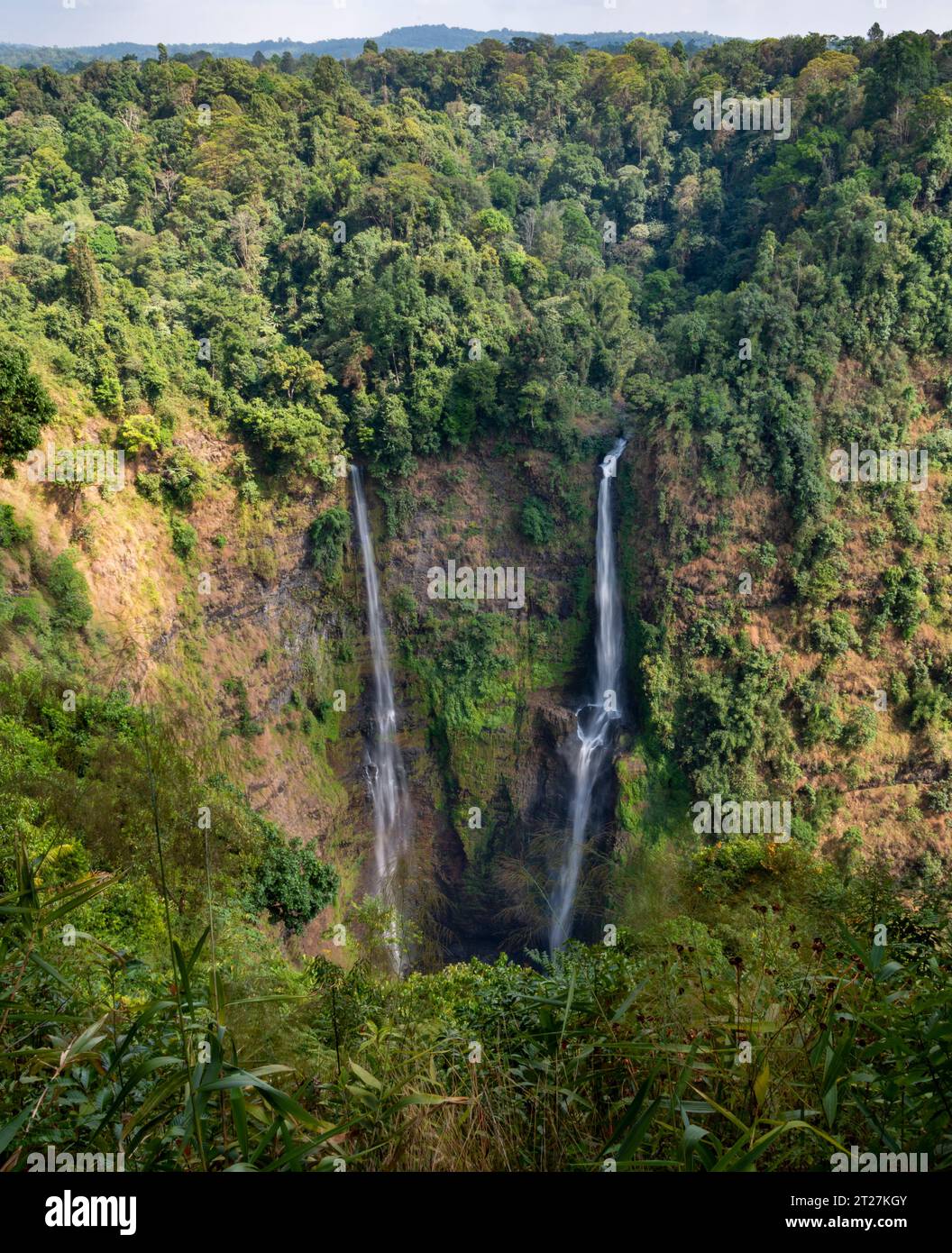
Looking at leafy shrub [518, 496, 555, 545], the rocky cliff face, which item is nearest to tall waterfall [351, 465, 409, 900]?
the rocky cliff face

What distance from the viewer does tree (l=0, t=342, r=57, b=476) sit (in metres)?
14.6

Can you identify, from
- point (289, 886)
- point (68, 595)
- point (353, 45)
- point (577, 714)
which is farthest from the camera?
point (353, 45)

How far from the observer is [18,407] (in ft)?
48.6

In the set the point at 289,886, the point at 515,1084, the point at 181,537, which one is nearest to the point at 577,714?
the point at 289,886

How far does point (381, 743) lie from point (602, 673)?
6.06 metres

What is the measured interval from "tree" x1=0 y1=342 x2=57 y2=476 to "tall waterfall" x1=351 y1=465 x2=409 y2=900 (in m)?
9.88

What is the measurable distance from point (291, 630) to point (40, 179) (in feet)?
52.7

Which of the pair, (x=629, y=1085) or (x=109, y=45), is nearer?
(x=629, y=1085)

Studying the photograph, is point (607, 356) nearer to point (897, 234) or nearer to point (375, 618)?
point (897, 234)

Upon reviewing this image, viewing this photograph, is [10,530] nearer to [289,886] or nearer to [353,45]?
[289,886]

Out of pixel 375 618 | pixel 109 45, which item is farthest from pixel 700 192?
pixel 109 45

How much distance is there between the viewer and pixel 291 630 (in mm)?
22938

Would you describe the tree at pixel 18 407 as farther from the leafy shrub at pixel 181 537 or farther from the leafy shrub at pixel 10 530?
the leafy shrub at pixel 181 537

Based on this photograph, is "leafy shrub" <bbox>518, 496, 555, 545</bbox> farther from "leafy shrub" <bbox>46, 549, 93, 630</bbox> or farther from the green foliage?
"leafy shrub" <bbox>46, 549, 93, 630</bbox>
